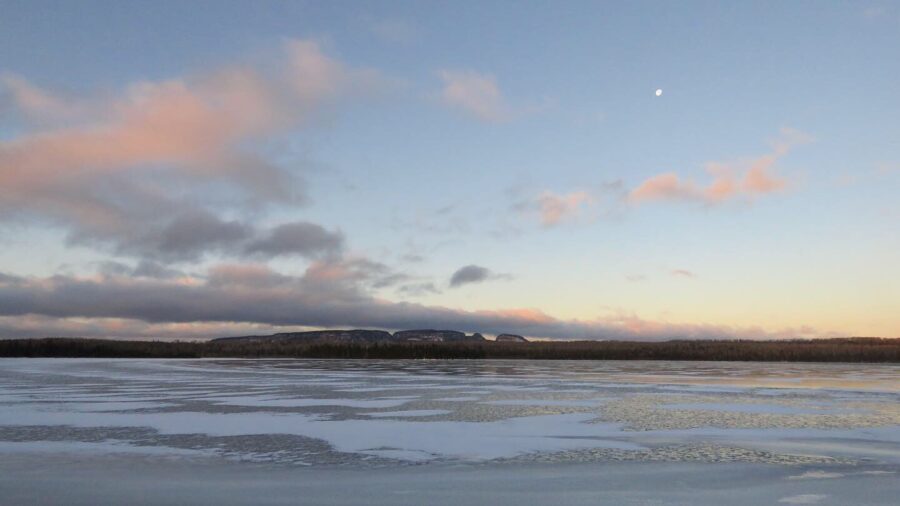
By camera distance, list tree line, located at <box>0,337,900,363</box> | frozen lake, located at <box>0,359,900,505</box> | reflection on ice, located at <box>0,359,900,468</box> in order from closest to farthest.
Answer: frozen lake, located at <box>0,359,900,505</box>, reflection on ice, located at <box>0,359,900,468</box>, tree line, located at <box>0,337,900,363</box>

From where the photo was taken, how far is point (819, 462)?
16.9 ft

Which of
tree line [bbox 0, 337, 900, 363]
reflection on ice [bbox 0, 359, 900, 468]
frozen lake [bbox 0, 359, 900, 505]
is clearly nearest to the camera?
frozen lake [bbox 0, 359, 900, 505]

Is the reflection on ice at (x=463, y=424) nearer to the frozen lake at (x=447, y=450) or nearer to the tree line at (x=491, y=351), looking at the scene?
the frozen lake at (x=447, y=450)

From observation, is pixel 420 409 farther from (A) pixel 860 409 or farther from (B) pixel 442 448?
(A) pixel 860 409

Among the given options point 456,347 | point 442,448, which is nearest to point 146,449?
point 442,448

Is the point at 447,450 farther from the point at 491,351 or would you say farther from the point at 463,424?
the point at 491,351

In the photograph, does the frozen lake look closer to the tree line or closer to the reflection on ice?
the reflection on ice

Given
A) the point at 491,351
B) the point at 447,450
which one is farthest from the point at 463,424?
the point at 491,351

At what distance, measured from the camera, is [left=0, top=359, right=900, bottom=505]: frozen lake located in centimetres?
414

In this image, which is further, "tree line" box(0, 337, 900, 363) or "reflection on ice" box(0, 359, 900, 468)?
"tree line" box(0, 337, 900, 363)

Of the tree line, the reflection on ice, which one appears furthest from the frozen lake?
the tree line

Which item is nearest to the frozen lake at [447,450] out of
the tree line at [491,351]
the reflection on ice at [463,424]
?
the reflection on ice at [463,424]

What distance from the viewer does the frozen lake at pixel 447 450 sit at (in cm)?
414

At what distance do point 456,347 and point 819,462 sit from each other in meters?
34.9
